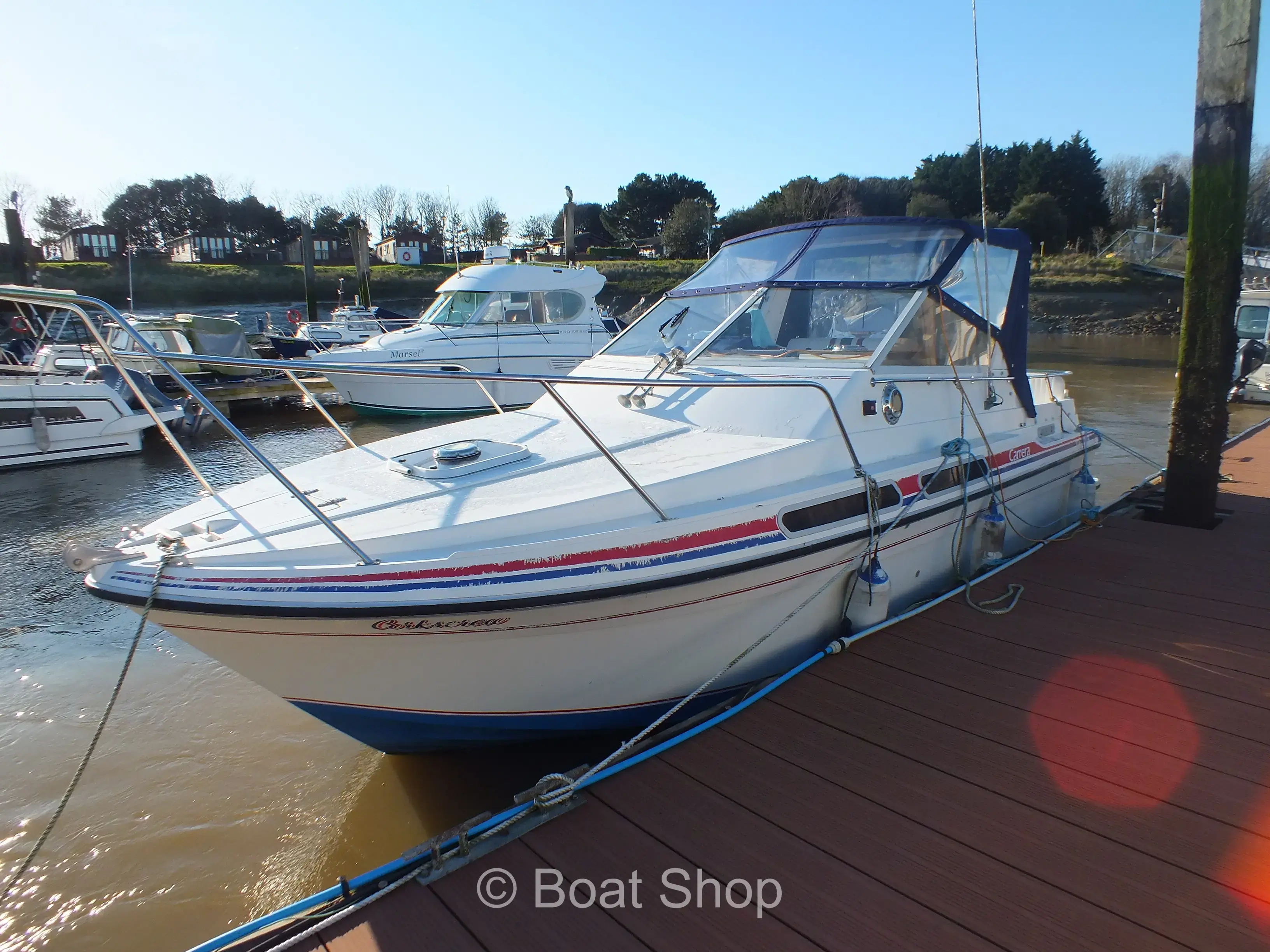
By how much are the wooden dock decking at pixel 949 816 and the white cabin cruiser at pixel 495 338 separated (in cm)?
1066

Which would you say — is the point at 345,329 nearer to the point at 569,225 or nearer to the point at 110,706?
the point at 569,225

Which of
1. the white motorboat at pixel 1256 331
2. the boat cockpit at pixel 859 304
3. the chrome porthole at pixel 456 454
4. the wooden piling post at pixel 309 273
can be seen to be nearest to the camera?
the chrome porthole at pixel 456 454

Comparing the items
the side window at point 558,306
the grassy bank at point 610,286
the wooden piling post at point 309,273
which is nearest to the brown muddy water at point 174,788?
the side window at point 558,306

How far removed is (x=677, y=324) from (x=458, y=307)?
9.91 m

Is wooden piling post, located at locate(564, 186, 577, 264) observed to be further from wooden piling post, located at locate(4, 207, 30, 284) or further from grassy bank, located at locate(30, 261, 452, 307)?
grassy bank, located at locate(30, 261, 452, 307)

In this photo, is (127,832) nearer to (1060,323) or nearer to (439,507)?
(439,507)

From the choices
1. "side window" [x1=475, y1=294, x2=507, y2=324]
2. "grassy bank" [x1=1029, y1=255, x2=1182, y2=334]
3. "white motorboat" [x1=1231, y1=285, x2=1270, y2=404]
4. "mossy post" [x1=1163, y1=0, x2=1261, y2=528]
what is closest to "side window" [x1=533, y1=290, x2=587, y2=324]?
"side window" [x1=475, y1=294, x2=507, y2=324]

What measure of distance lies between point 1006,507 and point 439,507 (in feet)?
11.9

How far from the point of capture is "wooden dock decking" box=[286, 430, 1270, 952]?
2148mm

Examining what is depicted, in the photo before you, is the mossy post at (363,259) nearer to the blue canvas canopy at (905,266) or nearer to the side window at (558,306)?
the side window at (558,306)

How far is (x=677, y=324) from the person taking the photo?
4.98 metres

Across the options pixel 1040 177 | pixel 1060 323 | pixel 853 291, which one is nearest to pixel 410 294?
pixel 1060 323

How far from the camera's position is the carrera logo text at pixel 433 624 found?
9.09 ft

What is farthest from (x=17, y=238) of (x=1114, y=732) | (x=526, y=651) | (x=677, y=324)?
(x=1114, y=732)
